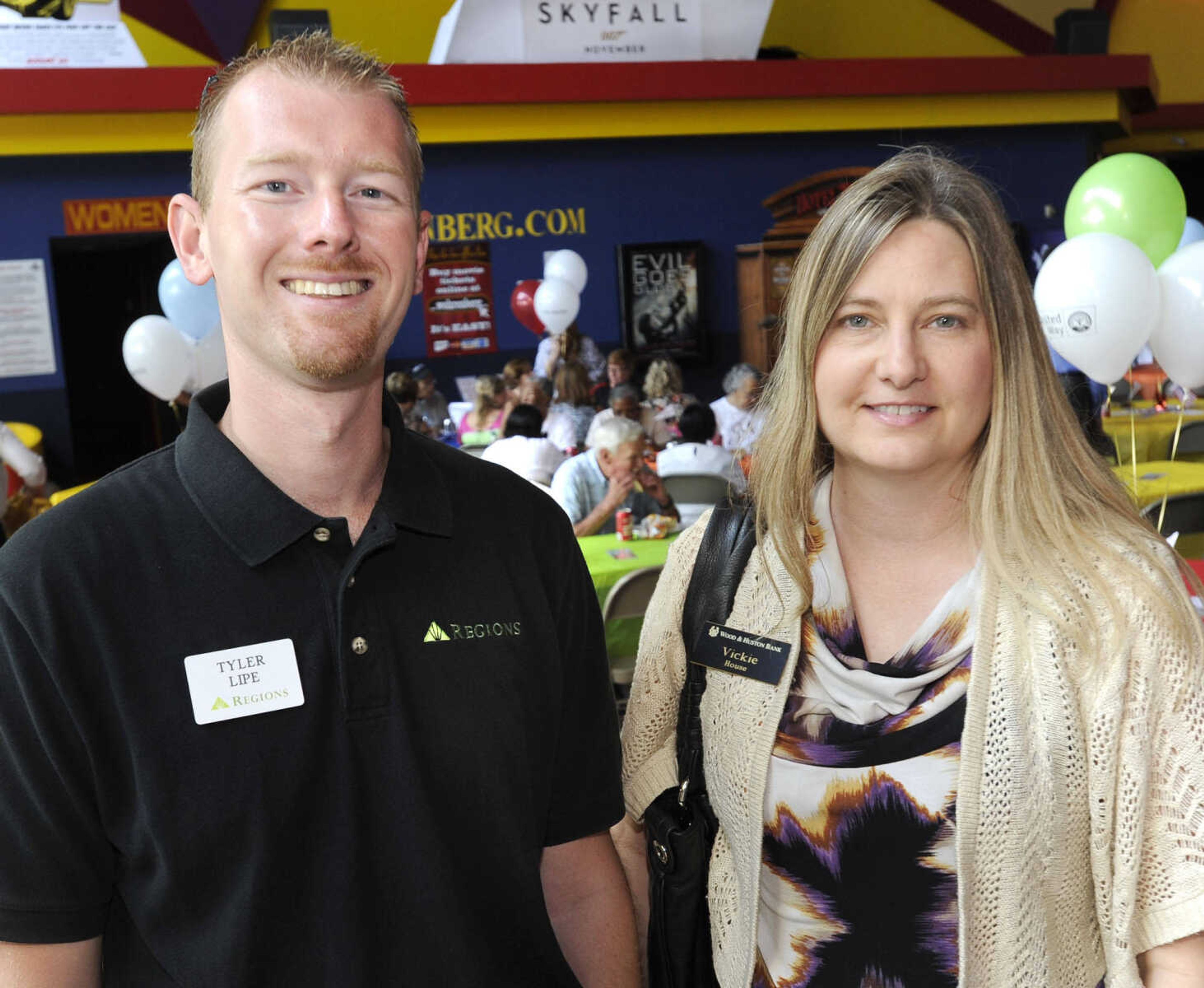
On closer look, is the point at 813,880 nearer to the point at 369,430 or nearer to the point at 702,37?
the point at 369,430

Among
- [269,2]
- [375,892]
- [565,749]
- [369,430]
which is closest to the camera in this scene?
[375,892]

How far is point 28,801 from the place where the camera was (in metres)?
1.06

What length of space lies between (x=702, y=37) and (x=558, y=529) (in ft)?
30.5

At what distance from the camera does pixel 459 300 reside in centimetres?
980

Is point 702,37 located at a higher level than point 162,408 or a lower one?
higher

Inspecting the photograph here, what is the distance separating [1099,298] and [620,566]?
2.01 metres

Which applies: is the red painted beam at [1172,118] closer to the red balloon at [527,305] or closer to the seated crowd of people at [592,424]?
the seated crowd of people at [592,424]

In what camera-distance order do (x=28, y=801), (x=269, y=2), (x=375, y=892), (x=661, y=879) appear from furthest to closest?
(x=269, y=2), (x=661, y=879), (x=375, y=892), (x=28, y=801)

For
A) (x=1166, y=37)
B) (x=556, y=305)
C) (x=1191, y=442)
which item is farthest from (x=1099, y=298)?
(x=1166, y=37)

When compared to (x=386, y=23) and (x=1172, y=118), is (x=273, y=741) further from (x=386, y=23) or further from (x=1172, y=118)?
(x=1172, y=118)

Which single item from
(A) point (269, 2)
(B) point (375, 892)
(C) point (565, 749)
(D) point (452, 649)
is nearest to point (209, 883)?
(B) point (375, 892)

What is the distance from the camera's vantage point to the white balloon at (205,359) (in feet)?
20.6

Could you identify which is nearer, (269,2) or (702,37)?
(702,37)

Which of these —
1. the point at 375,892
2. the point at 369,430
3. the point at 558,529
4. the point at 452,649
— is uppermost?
the point at 369,430
